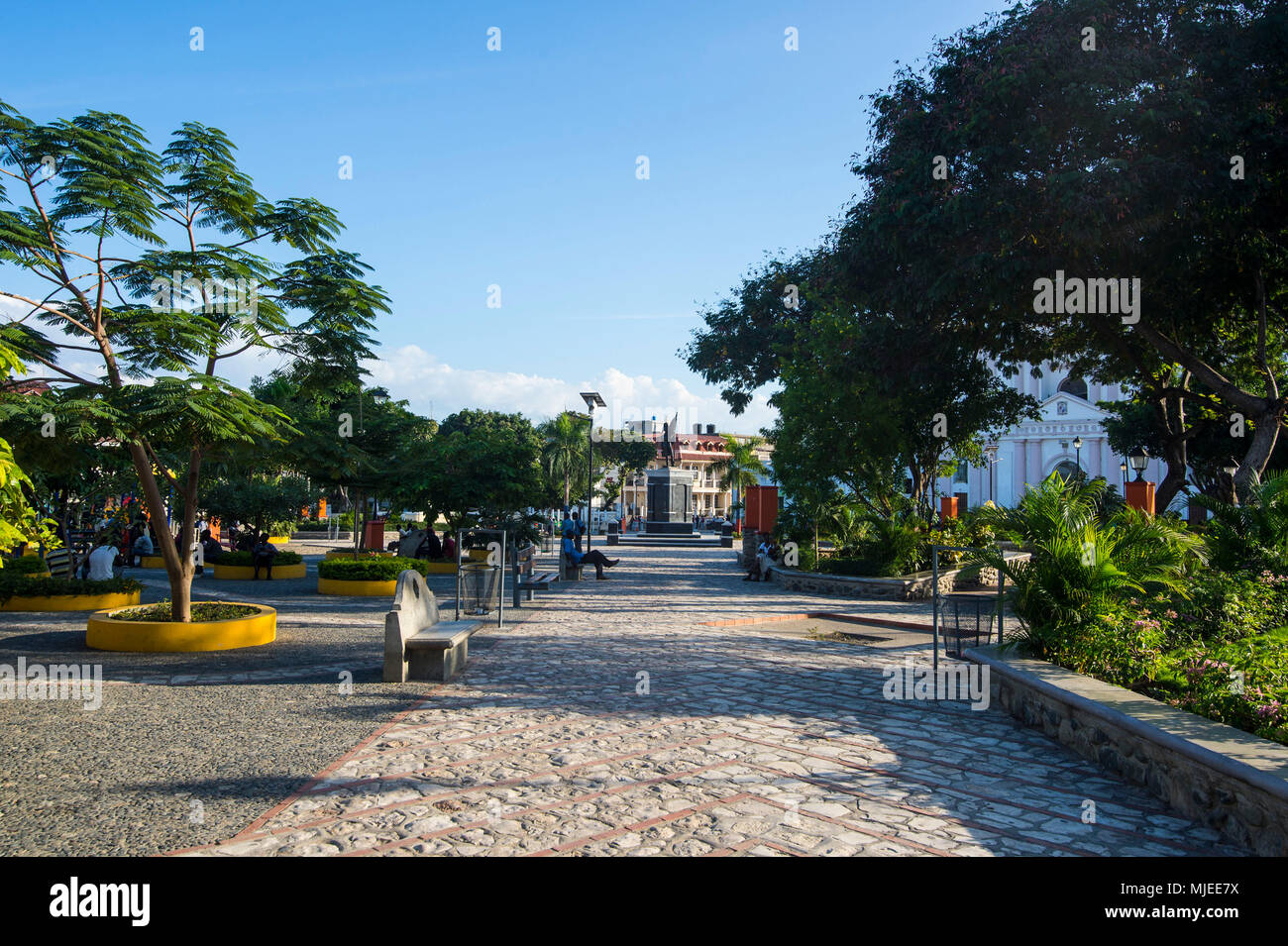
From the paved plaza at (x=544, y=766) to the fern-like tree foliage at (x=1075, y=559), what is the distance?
125cm

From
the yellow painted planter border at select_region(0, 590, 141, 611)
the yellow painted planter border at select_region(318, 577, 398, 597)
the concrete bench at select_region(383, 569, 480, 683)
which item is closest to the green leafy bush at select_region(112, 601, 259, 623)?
the concrete bench at select_region(383, 569, 480, 683)

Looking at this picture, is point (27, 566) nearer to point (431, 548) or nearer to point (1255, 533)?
point (431, 548)

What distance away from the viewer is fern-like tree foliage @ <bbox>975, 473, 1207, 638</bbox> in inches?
300

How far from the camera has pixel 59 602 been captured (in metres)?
14.3

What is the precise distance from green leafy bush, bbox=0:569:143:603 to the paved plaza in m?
4.46

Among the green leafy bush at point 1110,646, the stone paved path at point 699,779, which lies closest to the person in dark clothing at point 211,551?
the stone paved path at point 699,779

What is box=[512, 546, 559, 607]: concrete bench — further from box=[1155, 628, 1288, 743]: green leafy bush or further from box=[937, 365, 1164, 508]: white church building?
box=[937, 365, 1164, 508]: white church building

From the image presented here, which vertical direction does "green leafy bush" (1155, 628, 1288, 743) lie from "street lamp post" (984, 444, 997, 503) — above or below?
below

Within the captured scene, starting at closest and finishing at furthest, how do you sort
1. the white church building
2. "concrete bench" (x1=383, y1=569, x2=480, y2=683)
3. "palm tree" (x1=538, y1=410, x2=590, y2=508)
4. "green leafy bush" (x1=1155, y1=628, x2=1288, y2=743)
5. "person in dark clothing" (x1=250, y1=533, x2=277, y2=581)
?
"green leafy bush" (x1=1155, y1=628, x2=1288, y2=743), "concrete bench" (x1=383, y1=569, x2=480, y2=683), "person in dark clothing" (x1=250, y1=533, x2=277, y2=581), "palm tree" (x1=538, y1=410, x2=590, y2=508), the white church building

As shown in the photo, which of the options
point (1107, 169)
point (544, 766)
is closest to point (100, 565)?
point (544, 766)

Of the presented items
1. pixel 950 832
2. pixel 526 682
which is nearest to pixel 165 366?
pixel 526 682

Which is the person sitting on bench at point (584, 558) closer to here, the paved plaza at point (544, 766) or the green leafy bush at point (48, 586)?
the green leafy bush at point (48, 586)

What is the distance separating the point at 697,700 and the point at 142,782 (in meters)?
4.46
